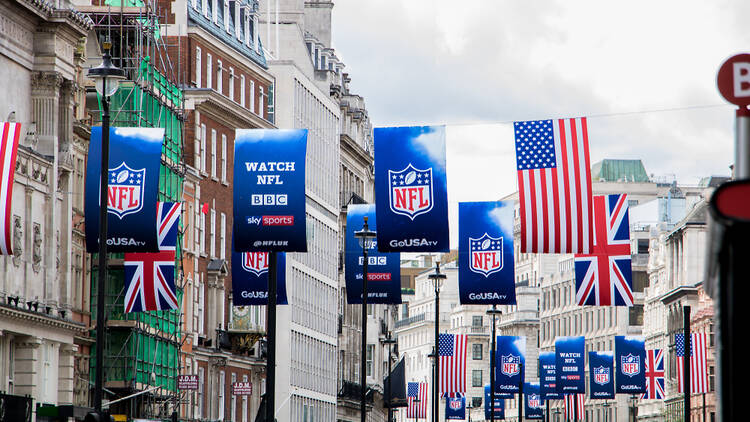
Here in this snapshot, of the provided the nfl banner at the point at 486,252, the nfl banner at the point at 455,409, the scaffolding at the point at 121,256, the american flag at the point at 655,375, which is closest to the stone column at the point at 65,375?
the scaffolding at the point at 121,256

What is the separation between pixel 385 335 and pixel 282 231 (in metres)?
97.5

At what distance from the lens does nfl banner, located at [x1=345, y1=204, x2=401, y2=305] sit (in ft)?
171

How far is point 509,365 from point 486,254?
109ft

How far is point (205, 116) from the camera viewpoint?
73.5 metres

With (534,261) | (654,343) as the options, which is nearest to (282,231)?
(654,343)

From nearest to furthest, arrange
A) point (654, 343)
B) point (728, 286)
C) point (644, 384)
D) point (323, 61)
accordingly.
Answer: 1. point (728, 286)
2. point (644, 384)
3. point (323, 61)
4. point (654, 343)

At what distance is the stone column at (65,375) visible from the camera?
47031mm

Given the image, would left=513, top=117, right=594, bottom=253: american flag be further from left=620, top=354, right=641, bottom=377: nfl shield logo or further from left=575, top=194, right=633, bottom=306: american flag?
left=620, top=354, right=641, bottom=377: nfl shield logo

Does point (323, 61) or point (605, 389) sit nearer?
point (605, 389)

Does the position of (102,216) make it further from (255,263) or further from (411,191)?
(255,263)

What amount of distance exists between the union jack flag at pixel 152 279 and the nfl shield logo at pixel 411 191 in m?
10.6

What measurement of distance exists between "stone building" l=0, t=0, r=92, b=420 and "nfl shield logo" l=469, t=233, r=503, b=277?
38.8 ft

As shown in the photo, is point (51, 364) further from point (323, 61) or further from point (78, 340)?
point (323, 61)

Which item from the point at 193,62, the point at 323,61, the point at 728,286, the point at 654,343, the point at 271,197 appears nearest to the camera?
the point at 728,286
